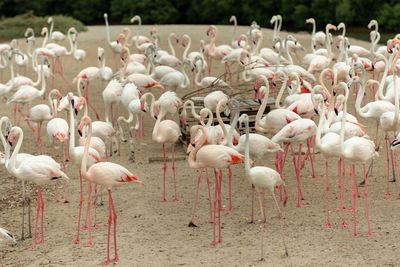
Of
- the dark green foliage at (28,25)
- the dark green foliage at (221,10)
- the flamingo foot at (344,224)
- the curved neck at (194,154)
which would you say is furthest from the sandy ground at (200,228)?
the dark green foliage at (221,10)

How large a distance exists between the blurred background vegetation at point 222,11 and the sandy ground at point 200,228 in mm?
13531

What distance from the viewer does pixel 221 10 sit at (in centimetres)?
2484

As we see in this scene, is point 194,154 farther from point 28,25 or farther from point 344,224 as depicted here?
point 28,25

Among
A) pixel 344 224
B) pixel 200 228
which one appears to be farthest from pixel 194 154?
pixel 344 224

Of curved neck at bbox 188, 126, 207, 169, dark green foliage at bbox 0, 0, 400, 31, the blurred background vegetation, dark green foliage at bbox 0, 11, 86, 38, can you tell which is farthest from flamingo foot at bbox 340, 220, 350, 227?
dark green foliage at bbox 0, 0, 400, 31

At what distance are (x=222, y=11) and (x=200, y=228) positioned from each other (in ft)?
63.9

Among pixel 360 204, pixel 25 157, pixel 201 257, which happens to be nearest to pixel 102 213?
pixel 25 157

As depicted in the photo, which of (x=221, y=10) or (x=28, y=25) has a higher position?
(x=221, y=10)

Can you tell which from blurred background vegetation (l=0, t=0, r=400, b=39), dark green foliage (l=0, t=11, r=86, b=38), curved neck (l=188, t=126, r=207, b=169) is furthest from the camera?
blurred background vegetation (l=0, t=0, r=400, b=39)

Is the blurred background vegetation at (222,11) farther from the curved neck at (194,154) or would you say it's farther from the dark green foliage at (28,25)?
the curved neck at (194,154)

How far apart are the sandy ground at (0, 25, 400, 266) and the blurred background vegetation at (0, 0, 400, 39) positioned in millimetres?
13531

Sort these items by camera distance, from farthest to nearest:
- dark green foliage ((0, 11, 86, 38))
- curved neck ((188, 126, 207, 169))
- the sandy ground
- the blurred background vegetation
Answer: the blurred background vegetation → dark green foliage ((0, 11, 86, 38)) → curved neck ((188, 126, 207, 169)) → the sandy ground

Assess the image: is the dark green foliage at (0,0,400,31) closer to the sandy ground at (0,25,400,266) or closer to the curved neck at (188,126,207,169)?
the sandy ground at (0,25,400,266)

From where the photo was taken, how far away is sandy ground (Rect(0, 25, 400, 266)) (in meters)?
5.52
